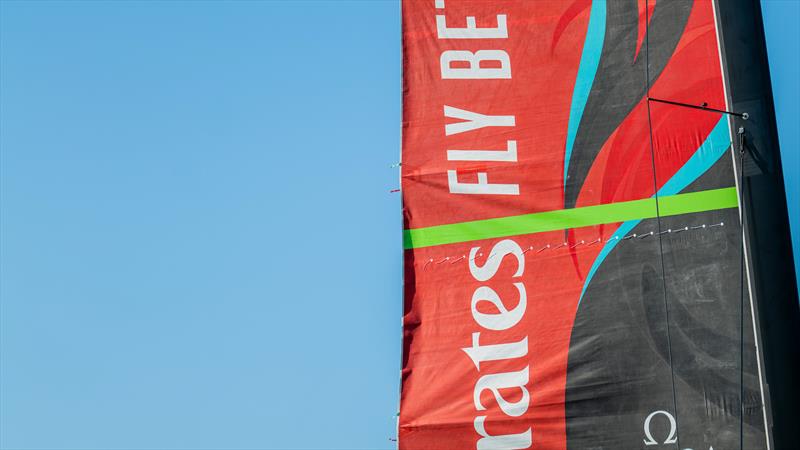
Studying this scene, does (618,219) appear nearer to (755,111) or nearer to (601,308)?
(601,308)

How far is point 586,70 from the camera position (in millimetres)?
11203

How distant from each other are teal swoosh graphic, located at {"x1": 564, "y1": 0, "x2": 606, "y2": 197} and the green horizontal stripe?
0.36m

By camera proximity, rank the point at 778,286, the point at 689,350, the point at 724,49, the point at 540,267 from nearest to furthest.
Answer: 1. the point at 778,286
2. the point at 724,49
3. the point at 689,350
4. the point at 540,267

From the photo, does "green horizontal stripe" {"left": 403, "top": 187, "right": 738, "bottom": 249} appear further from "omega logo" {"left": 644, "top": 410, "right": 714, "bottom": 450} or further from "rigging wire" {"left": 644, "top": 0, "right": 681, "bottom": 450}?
"omega logo" {"left": 644, "top": 410, "right": 714, "bottom": 450}

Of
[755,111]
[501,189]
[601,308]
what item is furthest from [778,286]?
[501,189]

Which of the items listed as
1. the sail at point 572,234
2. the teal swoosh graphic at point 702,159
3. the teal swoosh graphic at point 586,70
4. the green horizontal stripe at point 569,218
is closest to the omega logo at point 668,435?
the sail at point 572,234

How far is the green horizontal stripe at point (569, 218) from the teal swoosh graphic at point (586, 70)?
0.36 metres

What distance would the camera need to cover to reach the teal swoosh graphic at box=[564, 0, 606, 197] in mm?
11148

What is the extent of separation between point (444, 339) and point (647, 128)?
2.73 meters

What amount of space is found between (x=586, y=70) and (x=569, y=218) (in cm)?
143

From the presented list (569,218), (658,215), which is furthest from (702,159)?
(569,218)

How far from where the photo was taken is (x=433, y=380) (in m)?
11.2

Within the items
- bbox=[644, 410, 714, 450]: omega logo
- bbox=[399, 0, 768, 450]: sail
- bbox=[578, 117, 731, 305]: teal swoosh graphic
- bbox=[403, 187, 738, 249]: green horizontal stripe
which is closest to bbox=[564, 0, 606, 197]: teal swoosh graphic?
bbox=[399, 0, 768, 450]: sail

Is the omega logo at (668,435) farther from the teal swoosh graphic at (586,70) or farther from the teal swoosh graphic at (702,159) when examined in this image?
the teal swoosh graphic at (586,70)
